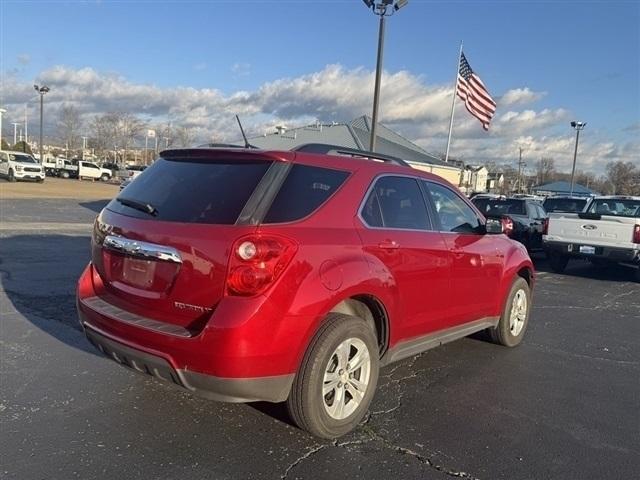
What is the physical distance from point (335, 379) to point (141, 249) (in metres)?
1.47

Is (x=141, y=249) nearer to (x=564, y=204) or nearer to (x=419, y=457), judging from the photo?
(x=419, y=457)

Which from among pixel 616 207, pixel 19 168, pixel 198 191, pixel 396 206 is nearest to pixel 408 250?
pixel 396 206

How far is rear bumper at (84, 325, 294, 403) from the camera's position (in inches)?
123

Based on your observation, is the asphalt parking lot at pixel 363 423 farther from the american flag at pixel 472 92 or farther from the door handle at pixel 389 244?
the american flag at pixel 472 92

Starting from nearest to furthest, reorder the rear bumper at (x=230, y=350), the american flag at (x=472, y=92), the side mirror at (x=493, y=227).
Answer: the rear bumper at (x=230, y=350), the side mirror at (x=493, y=227), the american flag at (x=472, y=92)

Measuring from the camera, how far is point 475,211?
17.6ft

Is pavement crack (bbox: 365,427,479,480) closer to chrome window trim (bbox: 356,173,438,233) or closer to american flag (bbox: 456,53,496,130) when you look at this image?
chrome window trim (bbox: 356,173,438,233)

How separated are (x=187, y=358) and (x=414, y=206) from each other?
216 cm

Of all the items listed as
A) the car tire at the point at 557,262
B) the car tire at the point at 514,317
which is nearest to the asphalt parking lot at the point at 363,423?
the car tire at the point at 514,317

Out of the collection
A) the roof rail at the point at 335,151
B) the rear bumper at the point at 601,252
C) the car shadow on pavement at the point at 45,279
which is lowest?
the car shadow on pavement at the point at 45,279

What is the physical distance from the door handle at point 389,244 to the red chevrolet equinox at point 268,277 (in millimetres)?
11

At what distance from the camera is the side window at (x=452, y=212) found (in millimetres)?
4738

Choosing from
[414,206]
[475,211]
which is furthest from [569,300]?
[414,206]

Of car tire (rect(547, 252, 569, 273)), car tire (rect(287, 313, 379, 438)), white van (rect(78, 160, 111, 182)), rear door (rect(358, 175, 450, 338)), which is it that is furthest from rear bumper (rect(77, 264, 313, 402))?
white van (rect(78, 160, 111, 182))
